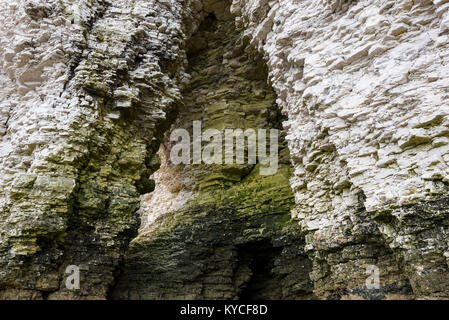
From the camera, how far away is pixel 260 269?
500 inches

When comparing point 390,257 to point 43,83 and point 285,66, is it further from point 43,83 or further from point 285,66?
point 43,83

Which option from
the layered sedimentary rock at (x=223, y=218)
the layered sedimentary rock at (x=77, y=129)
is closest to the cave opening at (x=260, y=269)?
the layered sedimentary rock at (x=223, y=218)

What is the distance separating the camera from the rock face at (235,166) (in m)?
5.99

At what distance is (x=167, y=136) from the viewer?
17.3m

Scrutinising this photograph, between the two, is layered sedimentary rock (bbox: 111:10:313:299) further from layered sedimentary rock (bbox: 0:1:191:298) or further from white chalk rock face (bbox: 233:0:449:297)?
white chalk rock face (bbox: 233:0:449:297)

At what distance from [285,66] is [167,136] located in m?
9.06

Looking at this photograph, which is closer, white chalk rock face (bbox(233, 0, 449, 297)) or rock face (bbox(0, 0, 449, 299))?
white chalk rock face (bbox(233, 0, 449, 297))

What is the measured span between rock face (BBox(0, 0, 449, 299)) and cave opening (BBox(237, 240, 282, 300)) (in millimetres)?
69

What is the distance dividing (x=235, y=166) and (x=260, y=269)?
446 cm

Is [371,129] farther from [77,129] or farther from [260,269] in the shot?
[77,129]

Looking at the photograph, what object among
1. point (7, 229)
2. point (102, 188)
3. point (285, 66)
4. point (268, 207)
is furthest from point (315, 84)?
point (7, 229)

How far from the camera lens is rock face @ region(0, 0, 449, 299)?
19.6ft

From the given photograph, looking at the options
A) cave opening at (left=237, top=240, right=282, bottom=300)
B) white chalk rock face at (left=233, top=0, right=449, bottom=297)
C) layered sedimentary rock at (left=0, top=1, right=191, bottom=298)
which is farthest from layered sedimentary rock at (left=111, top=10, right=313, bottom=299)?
white chalk rock face at (left=233, top=0, right=449, bottom=297)

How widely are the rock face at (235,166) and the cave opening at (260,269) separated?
0.07 meters
